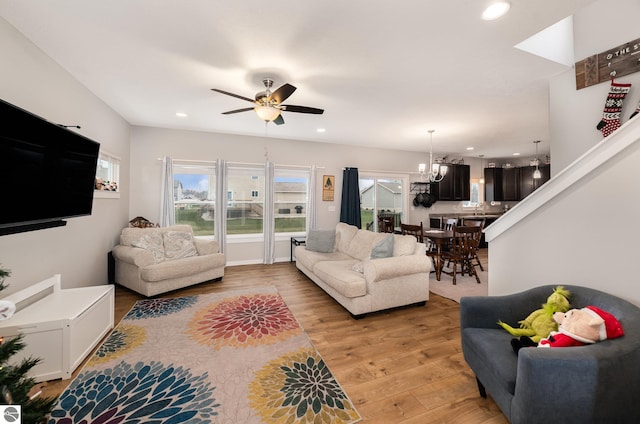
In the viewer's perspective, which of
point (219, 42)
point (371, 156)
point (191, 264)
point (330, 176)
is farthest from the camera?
point (371, 156)

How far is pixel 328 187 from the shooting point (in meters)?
5.79

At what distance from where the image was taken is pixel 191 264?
363 cm

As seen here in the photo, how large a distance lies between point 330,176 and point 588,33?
4231 millimetres

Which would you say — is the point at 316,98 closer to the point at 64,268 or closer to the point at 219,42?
the point at 219,42

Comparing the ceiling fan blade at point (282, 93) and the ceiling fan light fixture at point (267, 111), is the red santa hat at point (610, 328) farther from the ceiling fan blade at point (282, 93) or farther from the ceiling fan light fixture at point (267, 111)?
the ceiling fan light fixture at point (267, 111)

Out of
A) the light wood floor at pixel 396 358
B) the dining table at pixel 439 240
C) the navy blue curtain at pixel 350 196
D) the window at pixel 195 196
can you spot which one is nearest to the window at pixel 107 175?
the window at pixel 195 196

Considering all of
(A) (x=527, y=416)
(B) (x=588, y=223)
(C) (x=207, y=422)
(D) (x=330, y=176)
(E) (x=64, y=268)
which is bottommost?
(C) (x=207, y=422)

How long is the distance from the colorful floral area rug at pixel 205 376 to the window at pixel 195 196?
7.80ft

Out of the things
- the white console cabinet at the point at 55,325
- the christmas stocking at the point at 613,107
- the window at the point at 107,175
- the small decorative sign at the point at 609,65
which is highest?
the small decorative sign at the point at 609,65

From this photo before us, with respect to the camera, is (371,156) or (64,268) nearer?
(64,268)

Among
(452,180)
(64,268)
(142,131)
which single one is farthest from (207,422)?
(452,180)

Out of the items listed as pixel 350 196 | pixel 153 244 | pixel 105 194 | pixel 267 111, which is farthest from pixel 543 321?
pixel 105 194

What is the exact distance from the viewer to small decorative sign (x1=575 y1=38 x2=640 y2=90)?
2.08m

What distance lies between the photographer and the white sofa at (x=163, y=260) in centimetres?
330
